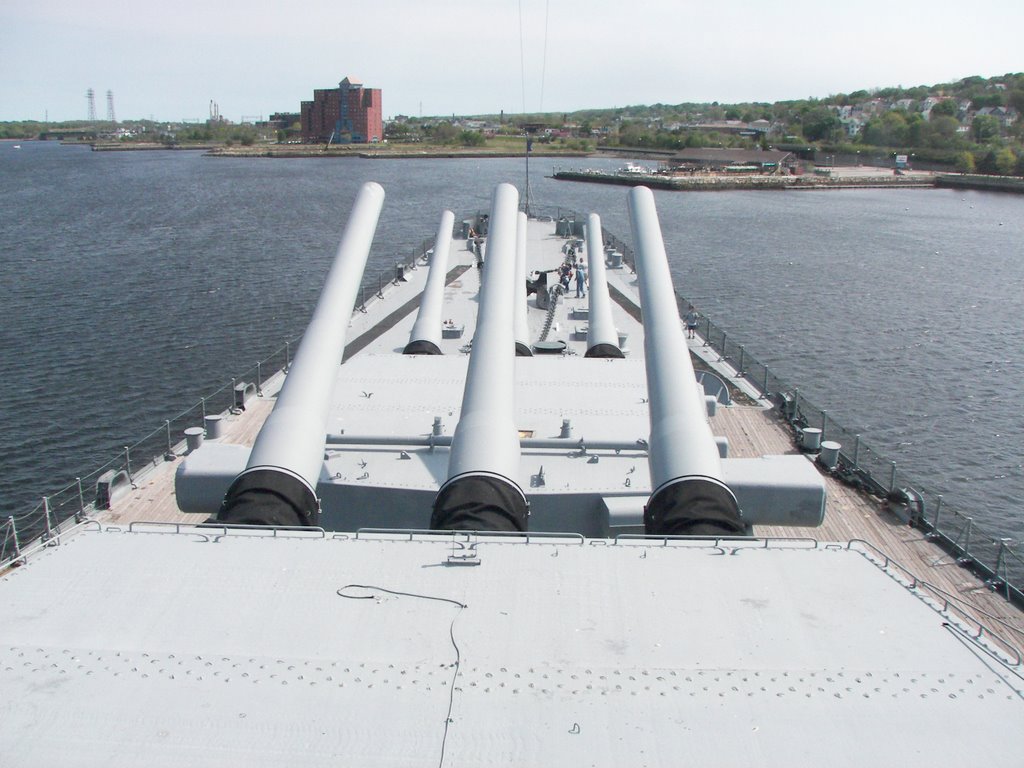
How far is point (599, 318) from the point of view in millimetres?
17953

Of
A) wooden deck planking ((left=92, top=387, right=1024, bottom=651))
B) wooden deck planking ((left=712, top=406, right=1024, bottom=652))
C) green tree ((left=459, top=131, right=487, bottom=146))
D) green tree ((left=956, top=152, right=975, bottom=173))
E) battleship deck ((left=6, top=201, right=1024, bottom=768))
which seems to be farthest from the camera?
green tree ((left=459, top=131, right=487, bottom=146))

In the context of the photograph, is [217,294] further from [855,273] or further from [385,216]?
[855,273]

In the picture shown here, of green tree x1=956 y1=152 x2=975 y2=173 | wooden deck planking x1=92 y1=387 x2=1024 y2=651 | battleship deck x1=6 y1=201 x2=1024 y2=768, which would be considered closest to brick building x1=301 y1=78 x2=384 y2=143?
green tree x1=956 y1=152 x2=975 y2=173

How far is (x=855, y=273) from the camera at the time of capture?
44.8 m

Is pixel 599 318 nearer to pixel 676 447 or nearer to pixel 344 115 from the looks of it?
pixel 676 447

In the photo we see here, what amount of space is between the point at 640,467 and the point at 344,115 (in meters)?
148

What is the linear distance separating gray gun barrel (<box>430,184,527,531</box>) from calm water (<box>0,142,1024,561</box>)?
1358 cm

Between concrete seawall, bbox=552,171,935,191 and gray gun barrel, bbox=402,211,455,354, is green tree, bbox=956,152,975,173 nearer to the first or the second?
concrete seawall, bbox=552,171,935,191

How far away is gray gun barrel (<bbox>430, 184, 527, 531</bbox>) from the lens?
7.29m

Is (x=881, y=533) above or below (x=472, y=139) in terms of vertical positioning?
below

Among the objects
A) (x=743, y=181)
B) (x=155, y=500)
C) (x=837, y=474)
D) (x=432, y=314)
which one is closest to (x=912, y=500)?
(x=837, y=474)

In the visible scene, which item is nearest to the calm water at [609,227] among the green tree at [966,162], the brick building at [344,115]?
the green tree at [966,162]

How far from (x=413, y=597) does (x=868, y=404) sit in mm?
22899

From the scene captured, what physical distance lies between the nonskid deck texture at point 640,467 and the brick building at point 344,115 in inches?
5212
